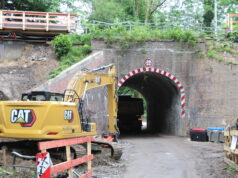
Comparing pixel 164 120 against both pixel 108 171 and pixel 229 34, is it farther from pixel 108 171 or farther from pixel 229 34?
pixel 108 171

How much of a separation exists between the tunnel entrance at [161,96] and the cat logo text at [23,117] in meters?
12.9

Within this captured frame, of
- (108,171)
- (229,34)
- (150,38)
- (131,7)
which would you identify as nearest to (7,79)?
(150,38)

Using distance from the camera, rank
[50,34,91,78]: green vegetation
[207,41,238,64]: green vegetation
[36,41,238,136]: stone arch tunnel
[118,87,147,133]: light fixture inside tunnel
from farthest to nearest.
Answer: [118,87,147,133]: light fixture inside tunnel < [207,41,238,64]: green vegetation < [36,41,238,136]: stone arch tunnel < [50,34,91,78]: green vegetation

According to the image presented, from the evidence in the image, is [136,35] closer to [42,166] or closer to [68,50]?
[68,50]

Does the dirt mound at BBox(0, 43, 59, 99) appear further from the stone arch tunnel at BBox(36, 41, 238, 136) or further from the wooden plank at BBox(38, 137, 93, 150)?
the wooden plank at BBox(38, 137, 93, 150)

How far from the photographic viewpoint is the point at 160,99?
2773cm

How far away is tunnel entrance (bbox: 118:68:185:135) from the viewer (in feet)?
72.5

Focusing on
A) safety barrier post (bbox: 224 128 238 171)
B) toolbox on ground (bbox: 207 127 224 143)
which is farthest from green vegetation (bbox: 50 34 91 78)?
safety barrier post (bbox: 224 128 238 171)

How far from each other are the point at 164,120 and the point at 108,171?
16515 mm

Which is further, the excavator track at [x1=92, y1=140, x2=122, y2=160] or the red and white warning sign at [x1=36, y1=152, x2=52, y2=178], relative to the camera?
the excavator track at [x1=92, y1=140, x2=122, y2=160]

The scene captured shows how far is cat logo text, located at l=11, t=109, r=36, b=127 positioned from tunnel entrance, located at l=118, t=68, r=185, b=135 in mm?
12949

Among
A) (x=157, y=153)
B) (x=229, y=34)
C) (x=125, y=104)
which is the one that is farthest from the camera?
(x=125, y=104)

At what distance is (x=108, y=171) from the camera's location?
1043 cm

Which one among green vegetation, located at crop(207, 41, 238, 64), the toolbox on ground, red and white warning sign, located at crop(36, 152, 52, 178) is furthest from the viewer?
green vegetation, located at crop(207, 41, 238, 64)
